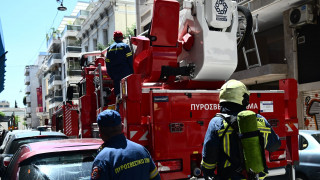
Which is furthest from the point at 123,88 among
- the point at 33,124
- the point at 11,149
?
the point at 33,124

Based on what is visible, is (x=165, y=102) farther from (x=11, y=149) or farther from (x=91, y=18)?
(x=91, y=18)

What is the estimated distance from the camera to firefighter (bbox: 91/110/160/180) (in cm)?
254

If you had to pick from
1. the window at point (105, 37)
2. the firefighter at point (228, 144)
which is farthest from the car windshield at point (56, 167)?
the window at point (105, 37)

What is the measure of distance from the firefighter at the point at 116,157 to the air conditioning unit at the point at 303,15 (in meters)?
12.0

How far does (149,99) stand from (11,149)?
448 cm

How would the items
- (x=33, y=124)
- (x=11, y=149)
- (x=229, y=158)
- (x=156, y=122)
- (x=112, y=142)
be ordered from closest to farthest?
→ (x=112, y=142), (x=229, y=158), (x=156, y=122), (x=11, y=149), (x=33, y=124)

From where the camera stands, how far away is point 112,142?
269cm

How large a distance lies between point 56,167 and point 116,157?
1.27m

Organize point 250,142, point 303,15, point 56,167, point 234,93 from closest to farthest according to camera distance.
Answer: point 250,142, point 234,93, point 56,167, point 303,15

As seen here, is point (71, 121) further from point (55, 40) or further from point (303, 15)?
point (55, 40)

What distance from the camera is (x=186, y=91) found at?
5.07 metres

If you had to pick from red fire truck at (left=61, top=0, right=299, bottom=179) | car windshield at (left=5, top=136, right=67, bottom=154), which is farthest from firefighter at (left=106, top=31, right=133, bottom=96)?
car windshield at (left=5, top=136, right=67, bottom=154)

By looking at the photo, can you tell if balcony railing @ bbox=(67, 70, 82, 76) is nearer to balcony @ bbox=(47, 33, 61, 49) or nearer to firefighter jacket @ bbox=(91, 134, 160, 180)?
balcony @ bbox=(47, 33, 61, 49)

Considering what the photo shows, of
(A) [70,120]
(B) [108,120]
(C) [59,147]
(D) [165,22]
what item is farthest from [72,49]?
(B) [108,120]
